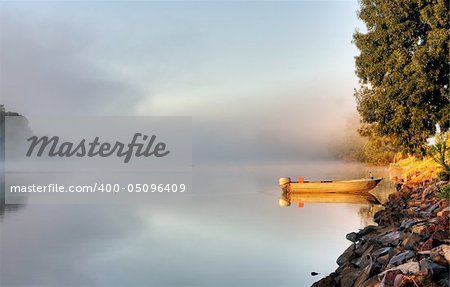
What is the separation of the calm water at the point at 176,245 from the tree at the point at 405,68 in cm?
680

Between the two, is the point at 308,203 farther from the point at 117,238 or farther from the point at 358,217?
the point at 117,238

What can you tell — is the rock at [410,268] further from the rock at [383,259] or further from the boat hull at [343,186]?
the boat hull at [343,186]

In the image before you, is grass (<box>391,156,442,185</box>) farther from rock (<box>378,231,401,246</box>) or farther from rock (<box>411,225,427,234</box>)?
rock (<box>411,225,427,234</box>)

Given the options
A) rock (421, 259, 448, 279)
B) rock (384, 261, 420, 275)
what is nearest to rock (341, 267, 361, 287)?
rock (384, 261, 420, 275)

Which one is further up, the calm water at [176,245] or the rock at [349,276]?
the calm water at [176,245]

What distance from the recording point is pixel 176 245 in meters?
23.4

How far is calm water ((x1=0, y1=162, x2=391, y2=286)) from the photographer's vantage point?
57.8ft

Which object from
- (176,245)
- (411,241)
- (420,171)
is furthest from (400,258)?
(420,171)

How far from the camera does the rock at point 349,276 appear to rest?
1052cm

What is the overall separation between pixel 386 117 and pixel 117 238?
16974 mm

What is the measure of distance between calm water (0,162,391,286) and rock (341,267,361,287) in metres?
4.68

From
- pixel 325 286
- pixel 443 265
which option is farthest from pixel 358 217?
pixel 443 265

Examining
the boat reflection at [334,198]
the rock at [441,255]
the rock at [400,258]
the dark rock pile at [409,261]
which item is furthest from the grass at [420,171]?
the rock at [441,255]

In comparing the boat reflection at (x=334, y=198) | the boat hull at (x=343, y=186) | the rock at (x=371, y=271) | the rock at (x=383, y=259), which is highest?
the boat hull at (x=343, y=186)
